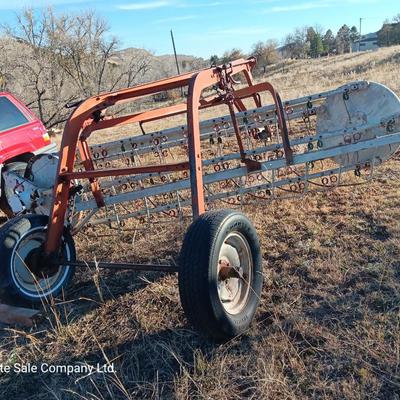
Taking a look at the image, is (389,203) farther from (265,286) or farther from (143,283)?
(143,283)

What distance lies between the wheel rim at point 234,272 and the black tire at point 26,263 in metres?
1.41

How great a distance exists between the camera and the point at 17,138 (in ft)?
20.8

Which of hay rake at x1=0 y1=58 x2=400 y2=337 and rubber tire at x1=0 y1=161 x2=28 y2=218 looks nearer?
hay rake at x1=0 y1=58 x2=400 y2=337

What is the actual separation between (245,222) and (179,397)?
118 cm

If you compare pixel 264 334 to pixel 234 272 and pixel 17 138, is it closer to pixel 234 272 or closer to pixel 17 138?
pixel 234 272

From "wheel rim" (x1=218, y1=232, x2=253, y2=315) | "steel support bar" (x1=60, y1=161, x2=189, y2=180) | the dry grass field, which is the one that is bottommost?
the dry grass field

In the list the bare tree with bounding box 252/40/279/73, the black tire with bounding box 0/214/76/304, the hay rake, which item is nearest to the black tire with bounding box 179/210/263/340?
the hay rake

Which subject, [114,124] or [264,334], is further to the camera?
[114,124]

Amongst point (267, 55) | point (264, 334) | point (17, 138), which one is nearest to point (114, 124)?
point (264, 334)

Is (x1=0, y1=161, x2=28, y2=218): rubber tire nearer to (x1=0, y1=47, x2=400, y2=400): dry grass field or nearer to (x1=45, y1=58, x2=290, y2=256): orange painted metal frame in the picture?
(x1=45, y1=58, x2=290, y2=256): orange painted metal frame

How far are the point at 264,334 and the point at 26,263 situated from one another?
76.3 inches

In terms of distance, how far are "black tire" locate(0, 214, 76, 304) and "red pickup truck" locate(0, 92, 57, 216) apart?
2.48m

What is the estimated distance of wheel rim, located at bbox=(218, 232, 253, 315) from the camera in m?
2.95

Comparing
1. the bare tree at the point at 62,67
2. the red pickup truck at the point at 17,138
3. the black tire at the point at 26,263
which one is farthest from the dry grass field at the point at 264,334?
the bare tree at the point at 62,67
